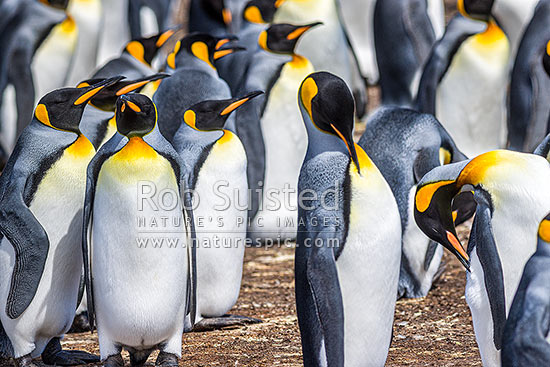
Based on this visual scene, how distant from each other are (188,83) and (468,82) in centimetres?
207

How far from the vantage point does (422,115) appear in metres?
5.40

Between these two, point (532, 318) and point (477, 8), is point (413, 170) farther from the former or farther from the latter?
point (532, 318)

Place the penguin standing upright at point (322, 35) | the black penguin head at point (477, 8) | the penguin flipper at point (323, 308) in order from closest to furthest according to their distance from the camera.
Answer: the penguin flipper at point (323, 308) < the black penguin head at point (477, 8) < the penguin standing upright at point (322, 35)

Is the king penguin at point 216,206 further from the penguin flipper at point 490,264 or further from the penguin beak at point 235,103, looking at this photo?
the penguin flipper at point 490,264

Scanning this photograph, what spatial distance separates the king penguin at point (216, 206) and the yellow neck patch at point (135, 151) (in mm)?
726

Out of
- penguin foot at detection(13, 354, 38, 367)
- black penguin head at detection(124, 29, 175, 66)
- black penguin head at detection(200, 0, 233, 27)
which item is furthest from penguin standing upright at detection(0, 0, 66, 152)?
penguin foot at detection(13, 354, 38, 367)

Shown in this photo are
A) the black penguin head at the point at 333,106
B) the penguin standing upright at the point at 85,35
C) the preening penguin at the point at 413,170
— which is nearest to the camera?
the black penguin head at the point at 333,106

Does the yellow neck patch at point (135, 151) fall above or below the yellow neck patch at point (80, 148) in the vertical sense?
above

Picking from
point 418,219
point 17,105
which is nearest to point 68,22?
point 17,105

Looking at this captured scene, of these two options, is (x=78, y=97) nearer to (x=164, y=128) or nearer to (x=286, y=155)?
(x=164, y=128)

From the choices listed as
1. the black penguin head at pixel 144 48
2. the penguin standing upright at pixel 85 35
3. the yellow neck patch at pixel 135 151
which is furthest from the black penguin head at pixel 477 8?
the penguin standing upright at pixel 85 35

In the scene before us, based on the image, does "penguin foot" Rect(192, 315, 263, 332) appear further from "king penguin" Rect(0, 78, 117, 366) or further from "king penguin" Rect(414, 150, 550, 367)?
"king penguin" Rect(414, 150, 550, 367)

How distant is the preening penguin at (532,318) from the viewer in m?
2.83

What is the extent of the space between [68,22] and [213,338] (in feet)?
13.8
